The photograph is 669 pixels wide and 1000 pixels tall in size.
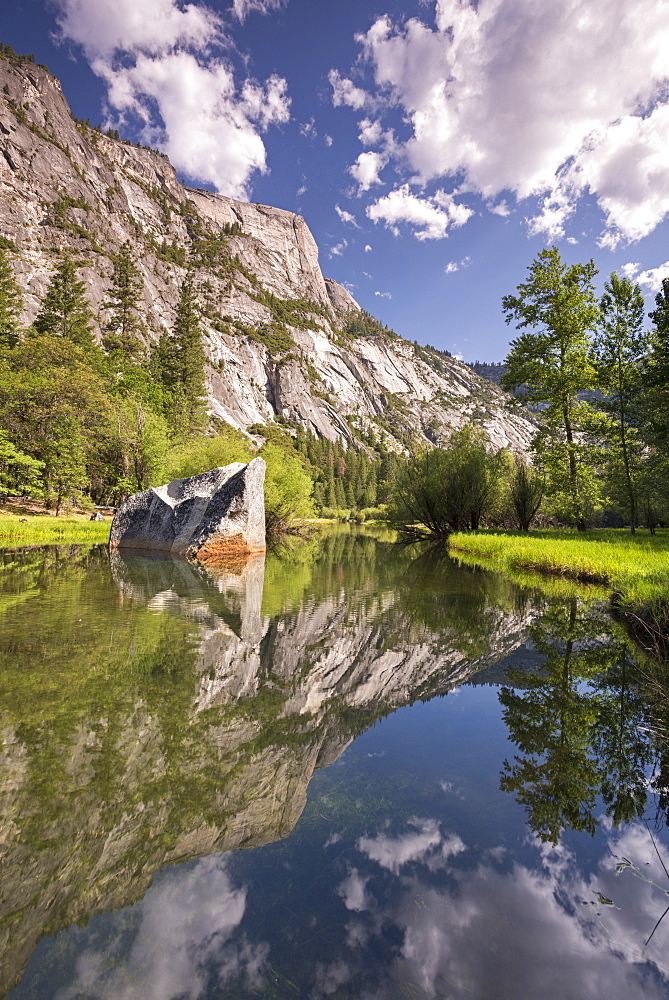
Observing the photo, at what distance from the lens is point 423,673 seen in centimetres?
575

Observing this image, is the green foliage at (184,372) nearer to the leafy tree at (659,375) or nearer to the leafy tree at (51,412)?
the leafy tree at (51,412)

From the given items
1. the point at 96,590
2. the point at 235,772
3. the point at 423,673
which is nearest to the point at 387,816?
the point at 235,772

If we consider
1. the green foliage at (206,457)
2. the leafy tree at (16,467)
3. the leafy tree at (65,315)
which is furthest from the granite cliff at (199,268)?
the green foliage at (206,457)

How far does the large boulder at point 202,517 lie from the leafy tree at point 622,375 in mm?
17658

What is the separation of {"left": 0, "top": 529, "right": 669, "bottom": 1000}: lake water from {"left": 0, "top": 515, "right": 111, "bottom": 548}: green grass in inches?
694

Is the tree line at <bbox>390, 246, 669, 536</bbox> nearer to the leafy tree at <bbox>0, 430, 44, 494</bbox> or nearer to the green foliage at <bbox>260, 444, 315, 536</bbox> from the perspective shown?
the green foliage at <bbox>260, 444, 315, 536</bbox>

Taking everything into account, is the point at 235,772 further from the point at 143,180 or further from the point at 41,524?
the point at 143,180

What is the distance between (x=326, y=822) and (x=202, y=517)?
19009mm

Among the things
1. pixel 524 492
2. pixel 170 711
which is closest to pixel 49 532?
pixel 170 711

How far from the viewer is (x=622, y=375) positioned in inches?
840

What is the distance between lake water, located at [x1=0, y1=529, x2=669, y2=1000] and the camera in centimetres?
191

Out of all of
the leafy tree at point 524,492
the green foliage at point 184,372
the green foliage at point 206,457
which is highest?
the green foliage at point 184,372

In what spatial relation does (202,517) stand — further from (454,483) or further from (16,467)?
(16,467)

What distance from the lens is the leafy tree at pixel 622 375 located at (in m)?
20.7
